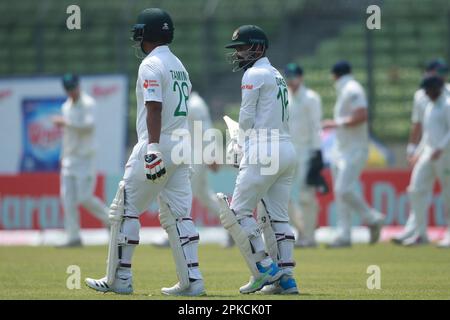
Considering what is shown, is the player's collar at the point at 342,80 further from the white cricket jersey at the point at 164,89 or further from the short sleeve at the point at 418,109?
the white cricket jersey at the point at 164,89

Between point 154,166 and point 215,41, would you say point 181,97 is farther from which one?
point 215,41

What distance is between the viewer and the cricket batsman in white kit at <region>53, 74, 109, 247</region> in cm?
1772

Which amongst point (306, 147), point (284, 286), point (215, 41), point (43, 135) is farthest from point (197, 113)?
point (215, 41)

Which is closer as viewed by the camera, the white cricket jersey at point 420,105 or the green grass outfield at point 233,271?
the green grass outfield at point 233,271

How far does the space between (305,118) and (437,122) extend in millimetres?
2012

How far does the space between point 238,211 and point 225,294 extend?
750 millimetres

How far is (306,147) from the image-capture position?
56.9ft

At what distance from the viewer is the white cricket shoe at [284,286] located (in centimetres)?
988

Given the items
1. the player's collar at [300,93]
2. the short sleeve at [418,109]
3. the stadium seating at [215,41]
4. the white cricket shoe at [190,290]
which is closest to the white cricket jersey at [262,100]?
the white cricket shoe at [190,290]

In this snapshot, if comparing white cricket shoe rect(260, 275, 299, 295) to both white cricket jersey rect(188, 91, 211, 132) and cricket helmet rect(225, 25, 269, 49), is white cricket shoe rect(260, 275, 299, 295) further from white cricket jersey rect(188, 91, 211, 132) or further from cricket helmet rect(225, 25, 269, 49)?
white cricket jersey rect(188, 91, 211, 132)

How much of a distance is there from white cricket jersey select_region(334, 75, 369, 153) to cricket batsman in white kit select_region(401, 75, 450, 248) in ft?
3.05

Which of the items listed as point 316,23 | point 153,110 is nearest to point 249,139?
point 153,110

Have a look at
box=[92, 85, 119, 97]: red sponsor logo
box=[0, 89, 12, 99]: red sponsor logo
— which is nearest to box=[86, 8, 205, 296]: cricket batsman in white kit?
box=[92, 85, 119, 97]: red sponsor logo

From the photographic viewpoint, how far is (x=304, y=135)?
17.3 metres
